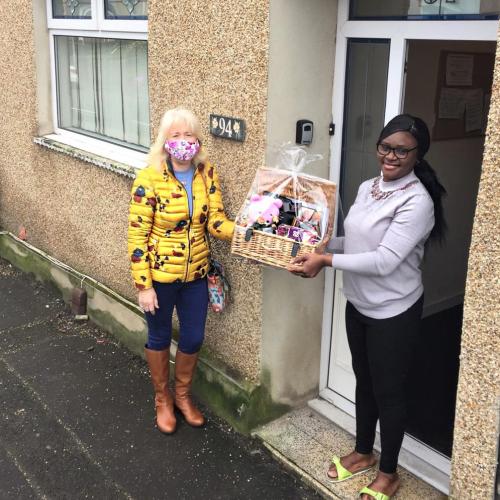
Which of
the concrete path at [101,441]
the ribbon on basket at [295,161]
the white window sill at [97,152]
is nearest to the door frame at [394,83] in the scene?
the ribbon on basket at [295,161]

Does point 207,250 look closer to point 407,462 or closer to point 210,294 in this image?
point 210,294

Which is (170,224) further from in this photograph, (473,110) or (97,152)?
(473,110)

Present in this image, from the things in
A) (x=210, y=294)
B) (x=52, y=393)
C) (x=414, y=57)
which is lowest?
(x=52, y=393)

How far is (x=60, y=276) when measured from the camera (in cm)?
583

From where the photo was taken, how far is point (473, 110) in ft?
16.2

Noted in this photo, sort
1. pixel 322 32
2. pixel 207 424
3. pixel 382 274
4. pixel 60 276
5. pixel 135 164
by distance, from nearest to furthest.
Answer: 1. pixel 382 274
2. pixel 322 32
3. pixel 207 424
4. pixel 135 164
5. pixel 60 276

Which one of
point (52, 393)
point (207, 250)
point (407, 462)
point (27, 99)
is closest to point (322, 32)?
point (207, 250)

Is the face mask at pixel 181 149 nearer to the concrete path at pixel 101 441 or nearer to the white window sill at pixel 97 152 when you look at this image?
the white window sill at pixel 97 152

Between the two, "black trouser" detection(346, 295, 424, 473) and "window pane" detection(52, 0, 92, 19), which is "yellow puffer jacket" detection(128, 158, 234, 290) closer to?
"black trouser" detection(346, 295, 424, 473)

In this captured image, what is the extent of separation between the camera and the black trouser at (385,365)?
2936 mm

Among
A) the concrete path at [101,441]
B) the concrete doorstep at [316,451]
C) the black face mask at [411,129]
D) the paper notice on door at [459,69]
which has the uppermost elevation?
the paper notice on door at [459,69]

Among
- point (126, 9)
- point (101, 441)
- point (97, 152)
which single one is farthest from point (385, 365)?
point (126, 9)

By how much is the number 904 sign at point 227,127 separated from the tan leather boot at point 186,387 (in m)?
1.34

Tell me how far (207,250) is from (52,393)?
1614mm
